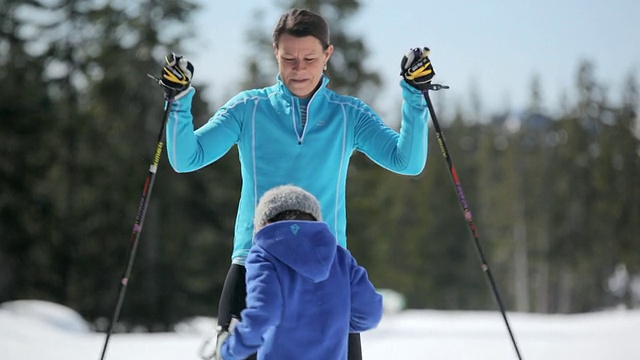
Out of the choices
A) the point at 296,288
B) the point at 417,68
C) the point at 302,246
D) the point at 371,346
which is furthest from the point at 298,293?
the point at 371,346

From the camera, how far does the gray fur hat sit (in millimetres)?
2902

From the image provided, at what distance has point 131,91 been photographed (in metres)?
22.3

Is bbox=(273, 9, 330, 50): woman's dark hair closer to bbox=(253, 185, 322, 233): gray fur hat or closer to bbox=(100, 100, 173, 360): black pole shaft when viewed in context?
bbox=(253, 185, 322, 233): gray fur hat

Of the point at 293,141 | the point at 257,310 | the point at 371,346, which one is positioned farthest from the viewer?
the point at 371,346

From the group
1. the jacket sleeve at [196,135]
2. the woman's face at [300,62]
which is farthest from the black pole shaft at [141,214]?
the woman's face at [300,62]

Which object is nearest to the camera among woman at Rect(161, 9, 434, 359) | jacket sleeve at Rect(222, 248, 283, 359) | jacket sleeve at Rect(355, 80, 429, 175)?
jacket sleeve at Rect(222, 248, 283, 359)

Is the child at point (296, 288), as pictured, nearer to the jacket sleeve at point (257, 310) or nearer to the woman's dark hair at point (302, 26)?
→ the jacket sleeve at point (257, 310)

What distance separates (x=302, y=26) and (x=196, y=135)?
53 centimetres

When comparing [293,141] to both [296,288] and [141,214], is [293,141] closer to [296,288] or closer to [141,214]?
[296,288]

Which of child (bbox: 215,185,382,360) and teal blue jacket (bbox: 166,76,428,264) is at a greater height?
teal blue jacket (bbox: 166,76,428,264)

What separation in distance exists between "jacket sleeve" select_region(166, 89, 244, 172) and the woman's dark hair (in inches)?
11.4

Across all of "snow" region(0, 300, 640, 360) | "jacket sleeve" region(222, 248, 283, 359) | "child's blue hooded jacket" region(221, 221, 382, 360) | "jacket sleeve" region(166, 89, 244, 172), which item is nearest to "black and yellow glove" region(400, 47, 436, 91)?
"jacket sleeve" region(166, 89, 244, 172)

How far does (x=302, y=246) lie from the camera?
2842 mm

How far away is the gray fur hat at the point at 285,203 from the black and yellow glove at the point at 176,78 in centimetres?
55
